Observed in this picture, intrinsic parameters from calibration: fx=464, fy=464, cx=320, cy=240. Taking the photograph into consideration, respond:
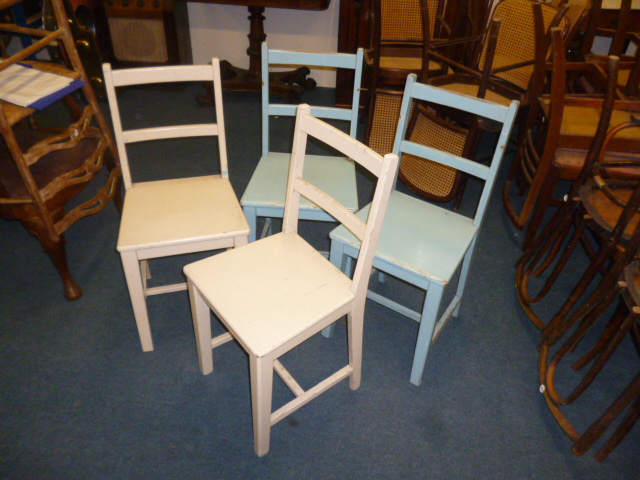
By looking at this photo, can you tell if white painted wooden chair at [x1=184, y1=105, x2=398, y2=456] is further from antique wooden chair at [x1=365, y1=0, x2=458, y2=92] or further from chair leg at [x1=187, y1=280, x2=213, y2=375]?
antique wooden chair at [x1=365, y1=0, x2=458, y2=92]

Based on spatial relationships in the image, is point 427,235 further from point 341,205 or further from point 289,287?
point 289,287

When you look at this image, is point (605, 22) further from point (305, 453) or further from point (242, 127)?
point (305, 453)

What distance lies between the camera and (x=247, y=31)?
12.7 ft

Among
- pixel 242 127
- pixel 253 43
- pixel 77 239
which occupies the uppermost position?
pixel 253 43

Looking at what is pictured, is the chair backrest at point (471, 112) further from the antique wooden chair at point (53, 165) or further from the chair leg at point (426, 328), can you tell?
the antique wooden chair at point (53, 165)

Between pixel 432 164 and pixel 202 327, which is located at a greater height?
pixel 432 164

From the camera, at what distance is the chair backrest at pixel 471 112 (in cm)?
147

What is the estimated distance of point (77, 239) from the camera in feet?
7.36

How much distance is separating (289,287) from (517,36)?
2.17 m

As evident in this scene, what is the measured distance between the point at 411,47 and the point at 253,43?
1.28m

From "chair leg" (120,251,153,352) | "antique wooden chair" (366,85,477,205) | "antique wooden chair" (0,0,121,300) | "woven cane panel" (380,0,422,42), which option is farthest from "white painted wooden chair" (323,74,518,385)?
"woven cane panel" (380,0,422,42)

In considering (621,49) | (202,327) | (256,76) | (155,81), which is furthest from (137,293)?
(621,49)

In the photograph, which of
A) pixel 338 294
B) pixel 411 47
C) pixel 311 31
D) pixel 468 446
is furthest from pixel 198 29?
pixel 468 446

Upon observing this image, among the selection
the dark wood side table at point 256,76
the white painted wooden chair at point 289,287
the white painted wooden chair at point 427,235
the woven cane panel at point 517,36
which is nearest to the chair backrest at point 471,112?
the white painted wooden chair at point 427,235
